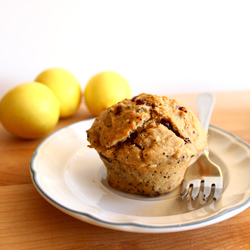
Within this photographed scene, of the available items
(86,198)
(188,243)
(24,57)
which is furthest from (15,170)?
(24,57)

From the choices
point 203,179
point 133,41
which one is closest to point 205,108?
point 203,179

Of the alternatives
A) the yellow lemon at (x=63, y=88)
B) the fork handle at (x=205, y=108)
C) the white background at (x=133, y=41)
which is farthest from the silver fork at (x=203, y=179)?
the white background at (x=133, y=41)

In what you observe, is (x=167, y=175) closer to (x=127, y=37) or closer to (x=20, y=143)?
(x=20, y=143)

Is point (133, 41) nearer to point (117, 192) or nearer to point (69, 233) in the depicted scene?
point (117, 192)

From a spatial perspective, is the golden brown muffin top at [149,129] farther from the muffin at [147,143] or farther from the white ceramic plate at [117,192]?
the white ceramic plate at [117,192]

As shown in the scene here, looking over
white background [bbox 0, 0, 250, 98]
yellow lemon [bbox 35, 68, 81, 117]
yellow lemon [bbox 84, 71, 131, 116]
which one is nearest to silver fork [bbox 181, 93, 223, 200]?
yellow lemon [bbox 84, 71, 131, 116]
